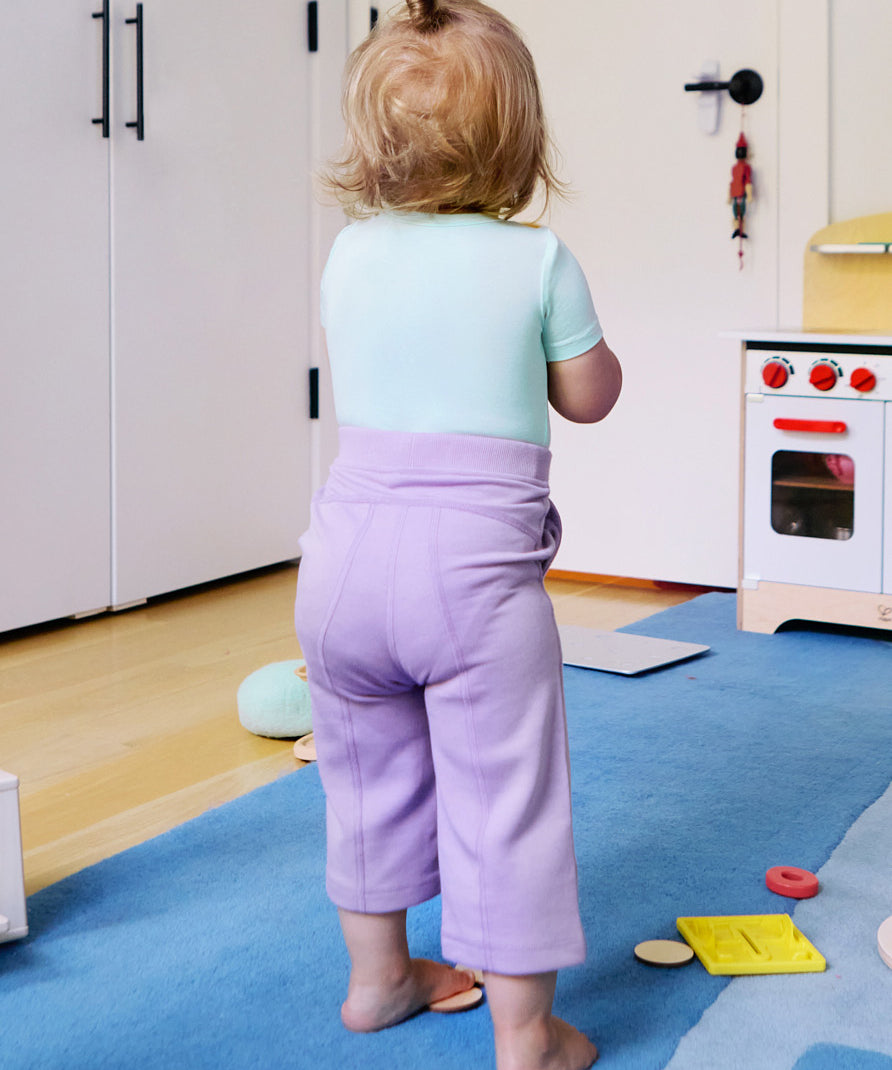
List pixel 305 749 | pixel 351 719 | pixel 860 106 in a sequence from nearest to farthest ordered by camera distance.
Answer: pixel 351 719
pixel 305 749
pixel 860 106

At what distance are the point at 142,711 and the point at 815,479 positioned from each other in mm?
1384

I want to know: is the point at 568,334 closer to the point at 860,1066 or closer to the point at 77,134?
the point at 860,1066

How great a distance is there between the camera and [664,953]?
4.43 ft

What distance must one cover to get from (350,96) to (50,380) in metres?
1.75

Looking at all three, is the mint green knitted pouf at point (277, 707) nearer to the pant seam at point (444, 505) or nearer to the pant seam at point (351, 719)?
the pant seam at point (351, 719)

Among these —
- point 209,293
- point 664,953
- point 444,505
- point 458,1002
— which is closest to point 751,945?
point 664,953

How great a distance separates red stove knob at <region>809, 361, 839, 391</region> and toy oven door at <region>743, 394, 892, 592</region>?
0.11ft

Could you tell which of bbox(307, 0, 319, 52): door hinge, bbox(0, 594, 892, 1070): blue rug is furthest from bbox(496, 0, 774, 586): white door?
bbox(0, 594, 892, 1070): blue rug

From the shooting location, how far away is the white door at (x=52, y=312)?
100 inches

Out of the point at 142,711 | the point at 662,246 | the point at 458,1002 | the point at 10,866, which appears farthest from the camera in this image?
the point at 662,246

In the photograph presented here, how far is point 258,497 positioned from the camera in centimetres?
326

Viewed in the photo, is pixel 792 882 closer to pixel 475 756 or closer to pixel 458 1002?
pixel 458 1002

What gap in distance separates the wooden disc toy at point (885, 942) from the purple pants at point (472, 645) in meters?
0.40

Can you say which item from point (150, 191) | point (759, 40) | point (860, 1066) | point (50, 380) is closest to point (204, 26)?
point (150, 191)
